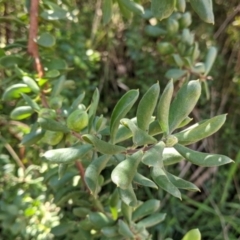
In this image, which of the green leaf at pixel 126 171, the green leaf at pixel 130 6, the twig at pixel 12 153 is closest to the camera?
the green leaf at pixel 126 171

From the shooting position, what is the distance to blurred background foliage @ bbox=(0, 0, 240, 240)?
48.4 inches

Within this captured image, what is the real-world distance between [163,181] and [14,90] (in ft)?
1.59

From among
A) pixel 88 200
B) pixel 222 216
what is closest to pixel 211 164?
pixel 88 200

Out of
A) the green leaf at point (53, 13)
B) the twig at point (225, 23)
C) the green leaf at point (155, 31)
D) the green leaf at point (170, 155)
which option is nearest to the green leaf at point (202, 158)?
the green leaf at point (170, 155)

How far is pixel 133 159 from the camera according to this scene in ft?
2.30

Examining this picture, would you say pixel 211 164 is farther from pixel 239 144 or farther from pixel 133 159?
pixel 239 144

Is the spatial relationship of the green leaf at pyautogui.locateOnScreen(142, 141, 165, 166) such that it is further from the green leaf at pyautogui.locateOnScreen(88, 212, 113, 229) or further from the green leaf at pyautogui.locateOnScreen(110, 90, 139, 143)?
the green leaf at pyautogui.locateOnScreen(88, 212, 113, 229)

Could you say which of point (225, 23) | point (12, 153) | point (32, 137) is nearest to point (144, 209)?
point (32, 137)

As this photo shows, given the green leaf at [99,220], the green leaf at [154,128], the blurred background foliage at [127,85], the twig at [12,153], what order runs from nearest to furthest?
the green leaf at [154,128]
the green leaf at [99,220]
the blurred background foliage at [127,85]
the twig at [12,153]

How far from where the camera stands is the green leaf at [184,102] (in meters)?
0.71

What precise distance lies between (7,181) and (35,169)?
0.12m

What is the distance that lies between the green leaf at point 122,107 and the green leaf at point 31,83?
315 millimetres

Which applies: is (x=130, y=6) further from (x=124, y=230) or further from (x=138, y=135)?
(x=124, y=230)

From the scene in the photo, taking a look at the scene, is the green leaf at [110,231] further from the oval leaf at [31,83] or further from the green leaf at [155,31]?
the green leaf at [155,31]
